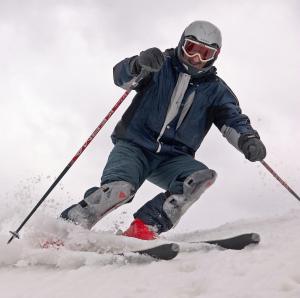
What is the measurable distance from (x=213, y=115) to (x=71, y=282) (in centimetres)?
294

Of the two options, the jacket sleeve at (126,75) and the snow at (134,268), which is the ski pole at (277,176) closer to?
the snow at (134,268)

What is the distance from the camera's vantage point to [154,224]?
16.3 ft

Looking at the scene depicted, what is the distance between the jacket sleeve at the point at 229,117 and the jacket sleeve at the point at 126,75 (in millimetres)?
837

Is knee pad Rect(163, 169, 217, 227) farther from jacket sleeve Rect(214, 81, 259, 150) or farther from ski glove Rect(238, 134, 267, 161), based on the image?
jacket sleeve Rect(214, 81, 259, 150)

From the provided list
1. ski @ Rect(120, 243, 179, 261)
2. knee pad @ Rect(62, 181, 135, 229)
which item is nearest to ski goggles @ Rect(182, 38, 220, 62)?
knee pad @ Rect(62, 181, 135, 229)

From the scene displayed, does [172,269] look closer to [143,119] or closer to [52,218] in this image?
[52,218]

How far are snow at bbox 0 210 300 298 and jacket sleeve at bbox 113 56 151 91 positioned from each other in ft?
5.39

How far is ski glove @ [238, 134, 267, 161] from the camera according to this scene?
4.89m

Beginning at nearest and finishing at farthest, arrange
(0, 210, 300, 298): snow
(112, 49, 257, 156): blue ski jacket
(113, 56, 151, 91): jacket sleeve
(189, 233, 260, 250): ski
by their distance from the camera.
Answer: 1. (0, 210, 300, 298): snow
2. (189, 233, 260, 250): ski
3. (113, 56, 151, 91): jacket sleeve
4. (112, 49, 257, 156): blue ski jacket

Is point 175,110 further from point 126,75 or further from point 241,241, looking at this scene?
point 241,241

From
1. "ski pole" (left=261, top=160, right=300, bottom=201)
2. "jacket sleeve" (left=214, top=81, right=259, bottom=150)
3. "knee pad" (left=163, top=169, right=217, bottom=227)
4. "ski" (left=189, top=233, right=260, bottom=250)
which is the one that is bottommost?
"ski" (left=189, top=233, right=260, bottom=250)

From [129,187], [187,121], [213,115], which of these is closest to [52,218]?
[129,187]

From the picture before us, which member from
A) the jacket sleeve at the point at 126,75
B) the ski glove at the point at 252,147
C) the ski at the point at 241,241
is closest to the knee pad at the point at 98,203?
the jacket sleeve at the point at 126,75

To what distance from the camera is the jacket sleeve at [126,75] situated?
5.02 metres
